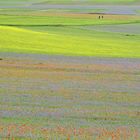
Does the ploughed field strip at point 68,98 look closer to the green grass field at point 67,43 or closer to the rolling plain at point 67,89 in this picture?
the rolling plain at point 67,89

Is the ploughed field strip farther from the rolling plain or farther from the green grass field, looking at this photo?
the green grass field

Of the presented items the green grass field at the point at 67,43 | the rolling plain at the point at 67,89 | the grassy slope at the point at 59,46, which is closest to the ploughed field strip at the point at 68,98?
the rolling plain at the point at 67,89

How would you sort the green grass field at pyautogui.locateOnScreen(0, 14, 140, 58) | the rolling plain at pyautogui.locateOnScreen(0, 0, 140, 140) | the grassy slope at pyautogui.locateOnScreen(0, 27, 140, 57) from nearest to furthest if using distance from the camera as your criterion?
the rolling plain at pyautogui.locateOnScreen(0, 0, 140, 140) < the grassy slope at pyautogui.locateOnScreen(0, 27, 140, 57) < the green grass field at pyautogui.locateOnScreen(0, 14, 140, 58)

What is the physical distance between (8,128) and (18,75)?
14.4 metres

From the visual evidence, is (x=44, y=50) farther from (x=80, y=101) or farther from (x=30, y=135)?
(x=30, y=135)

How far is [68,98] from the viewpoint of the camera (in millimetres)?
25266

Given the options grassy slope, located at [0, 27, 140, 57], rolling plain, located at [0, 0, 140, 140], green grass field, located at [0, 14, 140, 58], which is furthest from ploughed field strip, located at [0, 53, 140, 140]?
green grass field, located at [0, 14, 140, 58]

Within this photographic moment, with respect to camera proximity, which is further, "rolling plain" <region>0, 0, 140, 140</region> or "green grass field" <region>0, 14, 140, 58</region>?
"green grass field" <region>0, 14, 140, 58</region>

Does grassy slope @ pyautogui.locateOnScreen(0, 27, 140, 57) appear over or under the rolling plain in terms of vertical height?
under

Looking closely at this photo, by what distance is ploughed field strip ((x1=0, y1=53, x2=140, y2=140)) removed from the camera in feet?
61.3

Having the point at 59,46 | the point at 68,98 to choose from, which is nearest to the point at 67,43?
the point at 59,46

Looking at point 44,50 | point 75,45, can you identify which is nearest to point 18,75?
point 44,50

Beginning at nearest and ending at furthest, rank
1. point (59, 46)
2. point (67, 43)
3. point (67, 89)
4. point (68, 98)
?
point (68, 98) < point (67, 89) < point (59, 46) < point (67, 43)

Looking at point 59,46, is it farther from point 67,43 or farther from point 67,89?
point 67,89
